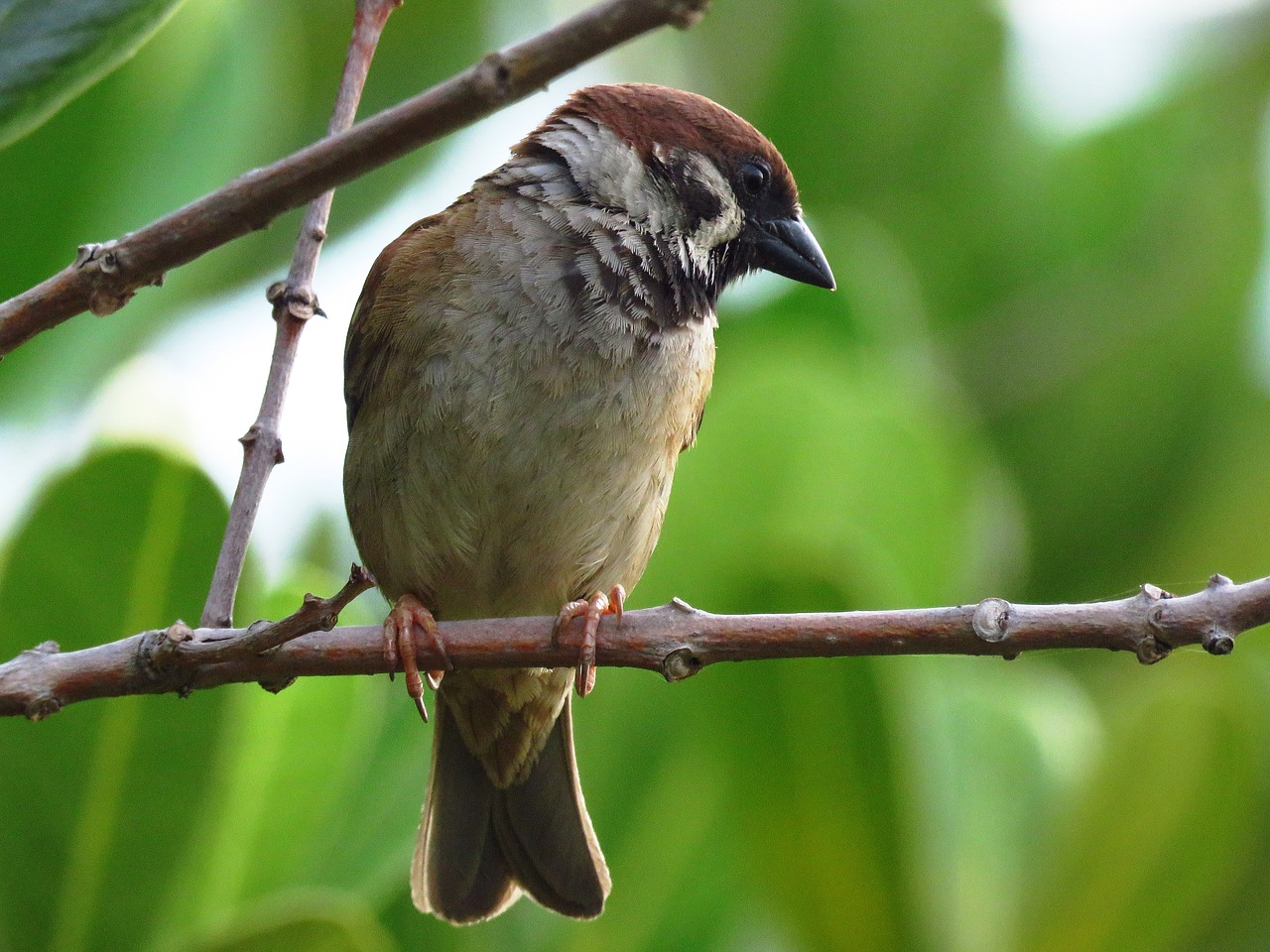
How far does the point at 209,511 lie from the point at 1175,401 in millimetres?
2979

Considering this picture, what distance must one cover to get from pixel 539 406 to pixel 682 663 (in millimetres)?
938

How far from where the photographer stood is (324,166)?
1.61 m

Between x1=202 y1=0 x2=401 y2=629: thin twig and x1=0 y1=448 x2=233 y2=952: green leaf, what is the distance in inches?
7.3

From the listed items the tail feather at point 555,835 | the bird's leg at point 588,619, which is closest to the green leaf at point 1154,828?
the tail feather at point 555,835

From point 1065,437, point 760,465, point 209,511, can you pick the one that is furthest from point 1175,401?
point 209,511

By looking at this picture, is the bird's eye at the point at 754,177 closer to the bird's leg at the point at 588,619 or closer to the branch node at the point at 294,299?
the bird's leg at the point at 588,619

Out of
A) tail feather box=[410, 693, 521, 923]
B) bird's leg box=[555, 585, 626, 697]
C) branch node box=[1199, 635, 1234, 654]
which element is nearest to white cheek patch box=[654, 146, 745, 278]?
bird's leg box=[555, 585, 626, 697]

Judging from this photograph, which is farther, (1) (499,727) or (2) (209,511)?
(1) (499,727)

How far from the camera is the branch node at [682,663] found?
2143mm

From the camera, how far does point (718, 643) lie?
83.4 inches

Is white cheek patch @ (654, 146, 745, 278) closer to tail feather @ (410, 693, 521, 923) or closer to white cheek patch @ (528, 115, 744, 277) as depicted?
white cheek patch @ (528, 115, 744, 277)

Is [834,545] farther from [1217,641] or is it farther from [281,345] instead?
[1217,641]

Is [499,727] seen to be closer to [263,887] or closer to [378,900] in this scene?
[378,900]

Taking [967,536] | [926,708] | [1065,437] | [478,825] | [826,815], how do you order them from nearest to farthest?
[826,815]
[926,708]
[478,825]
[967,536]
[1065,437]
